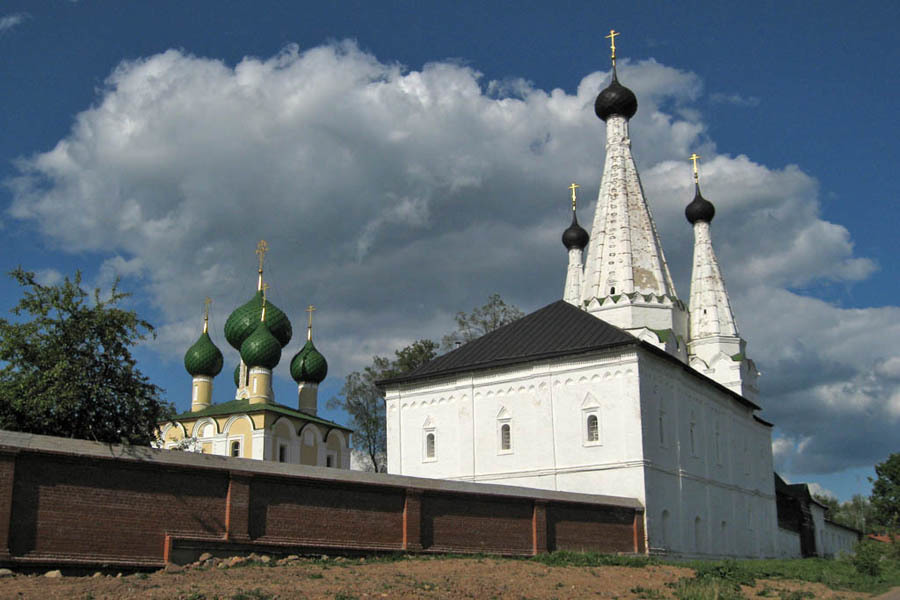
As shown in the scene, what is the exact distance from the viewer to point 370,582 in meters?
13.3

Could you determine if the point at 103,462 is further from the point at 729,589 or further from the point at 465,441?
the point at 465,441

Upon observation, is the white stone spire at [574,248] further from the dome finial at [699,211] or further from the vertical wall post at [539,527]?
the vertical wall post at [539,527]

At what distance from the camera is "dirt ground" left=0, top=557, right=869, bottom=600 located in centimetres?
1173

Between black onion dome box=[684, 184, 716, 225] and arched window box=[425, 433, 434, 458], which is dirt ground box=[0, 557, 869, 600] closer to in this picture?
arched window box=[425, 433, 434, 458]

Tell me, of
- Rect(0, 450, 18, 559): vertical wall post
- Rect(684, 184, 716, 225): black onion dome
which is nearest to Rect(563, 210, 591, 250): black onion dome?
Rect(684, 184, 716, 225): black onion dome

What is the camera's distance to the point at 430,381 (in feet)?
97.6

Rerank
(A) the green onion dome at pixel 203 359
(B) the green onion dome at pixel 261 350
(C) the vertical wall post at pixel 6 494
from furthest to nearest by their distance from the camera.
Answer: (A) the green onion dome at pixel 203 359, (B) the green onion dome at pixel 261 350, (C) the vertical wall post at pixel 6 494

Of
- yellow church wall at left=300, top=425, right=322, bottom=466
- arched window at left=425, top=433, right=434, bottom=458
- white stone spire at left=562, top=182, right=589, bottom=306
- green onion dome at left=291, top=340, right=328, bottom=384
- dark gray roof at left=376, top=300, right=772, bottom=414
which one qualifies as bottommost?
arched window at left=425, top=433, right=434, bottom=458

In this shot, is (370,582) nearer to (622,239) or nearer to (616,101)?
(622,239)

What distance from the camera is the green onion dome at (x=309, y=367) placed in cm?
4550

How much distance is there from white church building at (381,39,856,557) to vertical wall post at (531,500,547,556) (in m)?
5.16

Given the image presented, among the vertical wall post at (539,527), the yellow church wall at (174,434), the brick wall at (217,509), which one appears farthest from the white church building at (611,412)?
the yellow church wall at (174,434)

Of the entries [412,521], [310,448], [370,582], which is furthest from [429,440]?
[370,582]

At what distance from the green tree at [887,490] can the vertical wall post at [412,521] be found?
5187 centimetres
